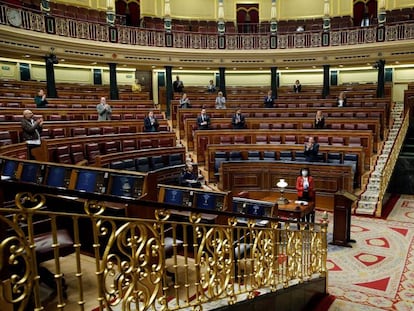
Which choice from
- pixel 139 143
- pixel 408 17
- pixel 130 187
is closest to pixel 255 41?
pixel 408 17

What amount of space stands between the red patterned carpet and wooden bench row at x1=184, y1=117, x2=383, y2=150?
9.90 feet

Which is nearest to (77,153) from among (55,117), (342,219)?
(55,117)

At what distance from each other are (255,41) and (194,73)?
4.07 metres

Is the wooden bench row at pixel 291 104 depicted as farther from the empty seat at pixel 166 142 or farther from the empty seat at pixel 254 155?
the empty seat at pixel 254 155

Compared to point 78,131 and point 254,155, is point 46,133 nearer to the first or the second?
point 78,131

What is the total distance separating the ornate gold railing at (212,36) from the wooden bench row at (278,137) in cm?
556

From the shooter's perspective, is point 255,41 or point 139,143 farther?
point 255,41

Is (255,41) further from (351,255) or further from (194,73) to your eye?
(351,255)

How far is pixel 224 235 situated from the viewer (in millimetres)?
2307

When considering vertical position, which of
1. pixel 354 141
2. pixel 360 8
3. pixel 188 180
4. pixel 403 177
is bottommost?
pixel 403 177

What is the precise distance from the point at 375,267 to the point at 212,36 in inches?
444

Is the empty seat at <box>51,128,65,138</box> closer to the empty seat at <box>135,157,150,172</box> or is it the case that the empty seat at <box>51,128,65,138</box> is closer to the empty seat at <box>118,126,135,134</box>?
the empty seat at <box>118,126,135,134</box>

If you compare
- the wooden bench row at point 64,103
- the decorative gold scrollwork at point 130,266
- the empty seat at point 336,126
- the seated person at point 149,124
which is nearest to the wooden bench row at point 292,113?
the empty seat at point 336,126

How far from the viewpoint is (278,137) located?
29.9 feet
